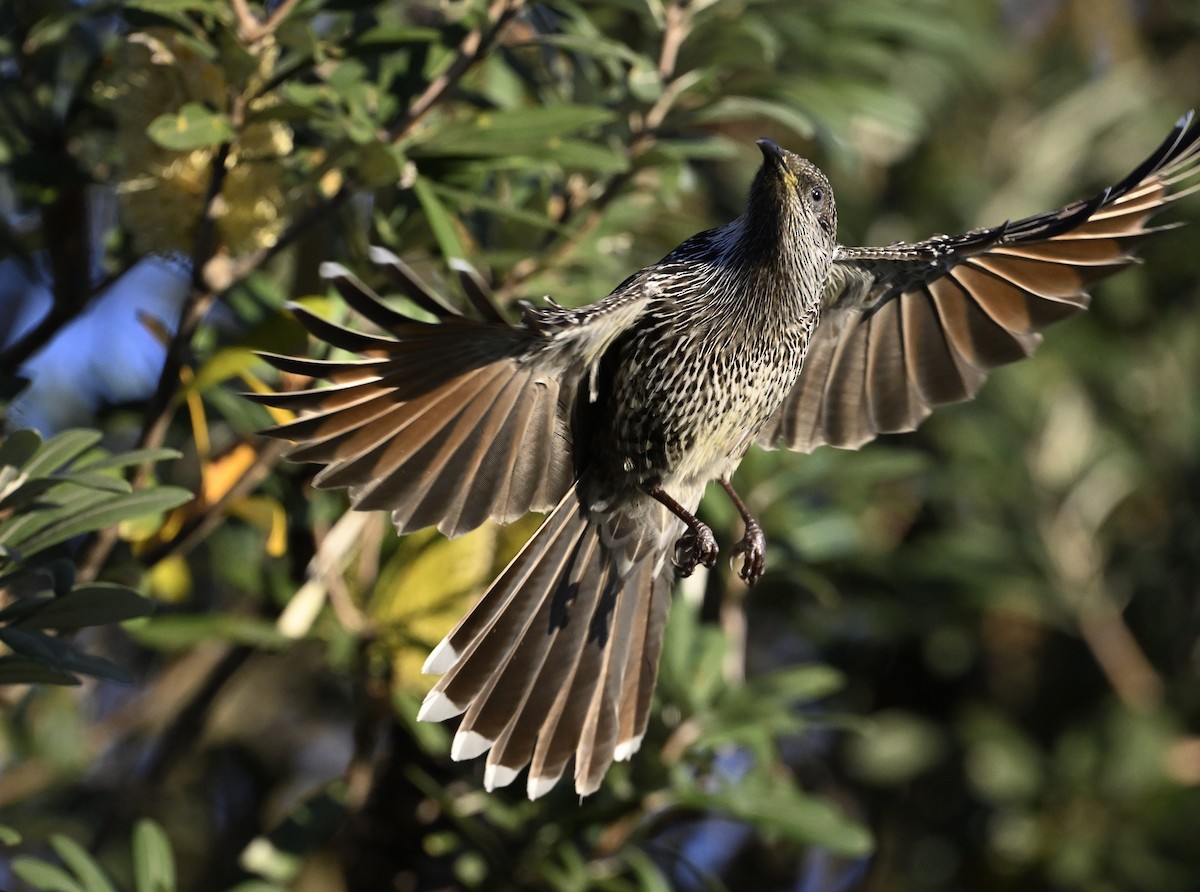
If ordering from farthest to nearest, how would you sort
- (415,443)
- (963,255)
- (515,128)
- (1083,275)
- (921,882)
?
(921,882) < (1083,275) < (963,255) < (515,128) < (415,443)

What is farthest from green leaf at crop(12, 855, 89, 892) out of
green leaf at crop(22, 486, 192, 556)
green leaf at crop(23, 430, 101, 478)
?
green leaf at crop(23, 430, 101, 478)

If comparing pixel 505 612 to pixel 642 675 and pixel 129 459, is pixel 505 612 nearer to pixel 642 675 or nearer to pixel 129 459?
pixel 642 675

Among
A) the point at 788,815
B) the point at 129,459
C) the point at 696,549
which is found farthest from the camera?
the point at 788,815

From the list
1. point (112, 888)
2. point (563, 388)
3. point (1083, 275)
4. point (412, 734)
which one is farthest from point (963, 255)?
point (112, 888)

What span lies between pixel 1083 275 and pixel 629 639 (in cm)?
105

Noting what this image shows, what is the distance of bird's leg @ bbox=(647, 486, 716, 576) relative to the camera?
7.72 feet

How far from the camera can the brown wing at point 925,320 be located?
2.63m

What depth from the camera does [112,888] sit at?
2289 millimetres

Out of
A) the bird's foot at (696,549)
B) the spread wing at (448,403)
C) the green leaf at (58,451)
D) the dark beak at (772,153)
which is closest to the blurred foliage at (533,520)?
the green leaf at (58,451)

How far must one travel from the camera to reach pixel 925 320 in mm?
2807

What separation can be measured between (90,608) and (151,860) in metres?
0.52

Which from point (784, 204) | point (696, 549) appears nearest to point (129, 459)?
point (696, 549)

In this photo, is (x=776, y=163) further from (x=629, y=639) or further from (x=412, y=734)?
(x=412, y=734)

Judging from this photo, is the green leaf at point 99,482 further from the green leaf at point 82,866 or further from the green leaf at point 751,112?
the green leaf at point 751,112
